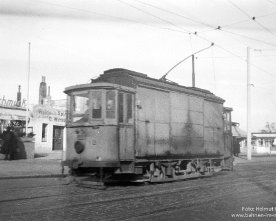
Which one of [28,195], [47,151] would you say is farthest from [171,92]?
[47,151]

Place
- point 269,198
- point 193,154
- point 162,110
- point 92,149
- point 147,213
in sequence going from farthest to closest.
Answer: point 193,154, point 162,110, point 92,149, point 269,198, point 147,213

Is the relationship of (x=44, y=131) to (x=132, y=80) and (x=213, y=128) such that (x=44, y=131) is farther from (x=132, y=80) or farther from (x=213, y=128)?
(x=132, y=80)

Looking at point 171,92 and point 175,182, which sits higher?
point 171,92

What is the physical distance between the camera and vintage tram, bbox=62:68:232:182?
38.9ft

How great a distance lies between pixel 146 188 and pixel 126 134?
1.83 metres

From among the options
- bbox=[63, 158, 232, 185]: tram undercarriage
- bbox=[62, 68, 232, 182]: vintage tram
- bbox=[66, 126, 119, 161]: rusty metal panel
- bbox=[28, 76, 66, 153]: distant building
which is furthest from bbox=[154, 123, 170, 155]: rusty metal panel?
bbox=[28, 76, 66, 153]: distant building

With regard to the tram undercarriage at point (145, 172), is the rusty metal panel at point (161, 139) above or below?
above

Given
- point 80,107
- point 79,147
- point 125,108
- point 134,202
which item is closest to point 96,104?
point 80,107

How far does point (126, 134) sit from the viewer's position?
40.0 feet

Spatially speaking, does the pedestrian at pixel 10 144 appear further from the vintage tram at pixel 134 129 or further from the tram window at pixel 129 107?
the tram window at pixel 129 107

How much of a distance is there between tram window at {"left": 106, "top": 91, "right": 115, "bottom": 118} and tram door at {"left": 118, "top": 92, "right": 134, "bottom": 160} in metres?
0.24

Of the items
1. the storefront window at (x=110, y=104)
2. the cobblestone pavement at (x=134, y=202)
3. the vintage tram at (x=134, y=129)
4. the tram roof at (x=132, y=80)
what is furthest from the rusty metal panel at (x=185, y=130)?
the storefront window at (x=110, y=104)

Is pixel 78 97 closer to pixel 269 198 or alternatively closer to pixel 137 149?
pixel 137 149

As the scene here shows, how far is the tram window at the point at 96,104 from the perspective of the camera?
472 inches
